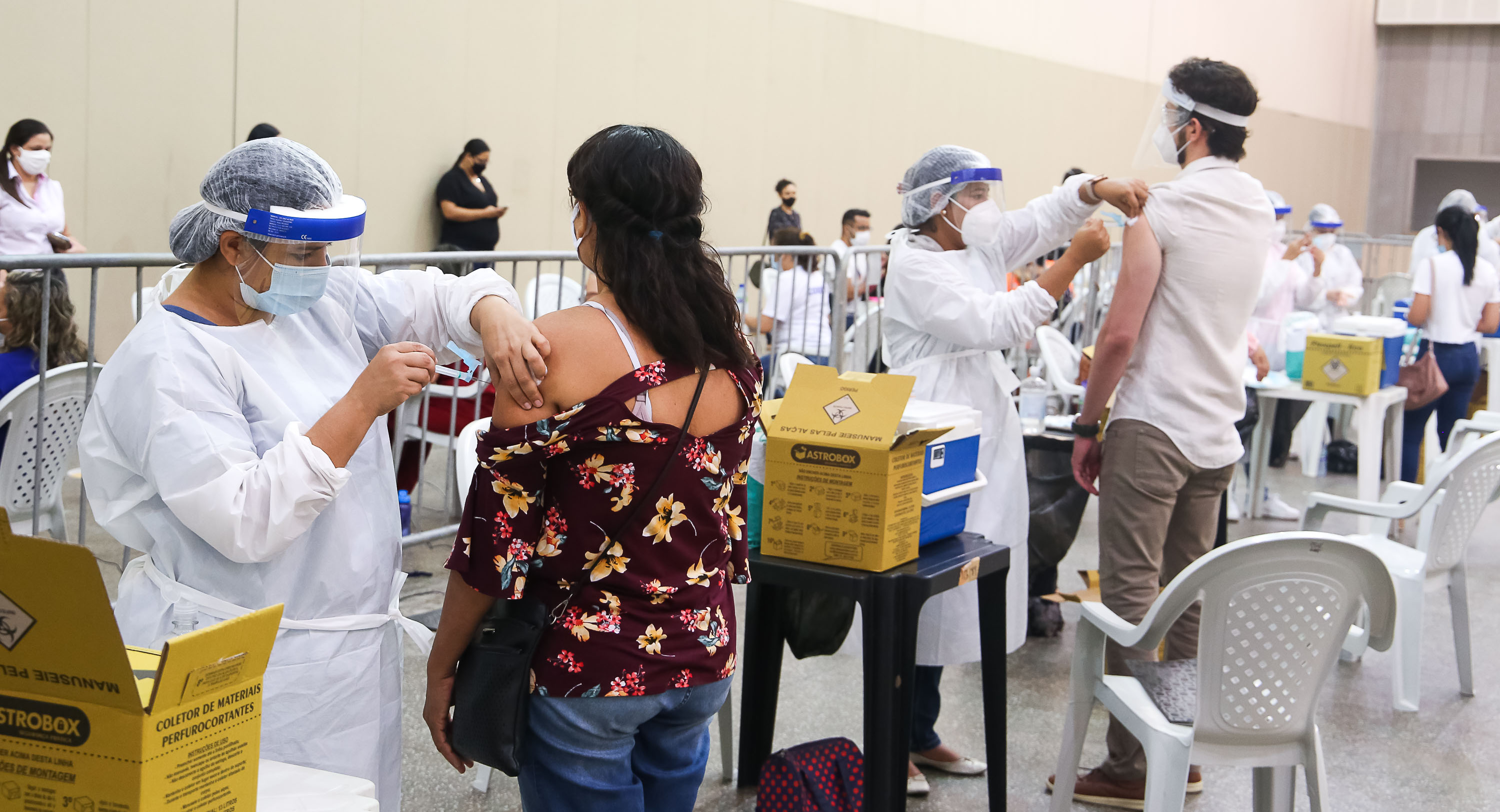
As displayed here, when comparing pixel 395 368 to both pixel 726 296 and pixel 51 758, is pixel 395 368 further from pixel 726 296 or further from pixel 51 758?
pixel 51 758

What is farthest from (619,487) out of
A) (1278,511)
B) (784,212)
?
(784,212)

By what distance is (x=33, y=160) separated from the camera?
5.23 m

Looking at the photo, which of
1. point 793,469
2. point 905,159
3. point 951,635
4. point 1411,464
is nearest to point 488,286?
point 793,469

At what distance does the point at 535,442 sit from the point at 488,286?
0.44m

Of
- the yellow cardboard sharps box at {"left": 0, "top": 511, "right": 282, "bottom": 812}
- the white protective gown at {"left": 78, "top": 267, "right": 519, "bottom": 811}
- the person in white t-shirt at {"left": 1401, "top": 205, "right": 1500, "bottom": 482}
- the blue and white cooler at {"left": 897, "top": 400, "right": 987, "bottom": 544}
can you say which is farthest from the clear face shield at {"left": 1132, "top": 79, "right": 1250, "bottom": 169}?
the person in white t-shirt at {"left": 1401, "top": 205, "right": 1500, "bottom": 482}

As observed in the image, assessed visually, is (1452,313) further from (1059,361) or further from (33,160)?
(33,160)

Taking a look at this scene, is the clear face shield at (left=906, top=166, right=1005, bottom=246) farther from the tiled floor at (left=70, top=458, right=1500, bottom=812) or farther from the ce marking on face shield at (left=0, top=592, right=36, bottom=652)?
the ce marking on face shield at (left=0, top=592, right=36, bottom=652)

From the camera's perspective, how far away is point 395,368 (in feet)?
5.10

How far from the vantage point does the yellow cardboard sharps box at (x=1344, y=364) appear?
16.9 feet

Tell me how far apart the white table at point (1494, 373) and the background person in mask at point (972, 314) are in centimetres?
530

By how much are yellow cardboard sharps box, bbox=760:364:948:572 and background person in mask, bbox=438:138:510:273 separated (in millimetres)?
4963

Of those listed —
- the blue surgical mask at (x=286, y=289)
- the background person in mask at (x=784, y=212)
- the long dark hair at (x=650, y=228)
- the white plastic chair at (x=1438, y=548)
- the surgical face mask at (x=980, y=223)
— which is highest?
the background person in mask at (x=784, y=212)

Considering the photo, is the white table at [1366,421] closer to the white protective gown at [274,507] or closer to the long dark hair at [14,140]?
the white protective gown at [274,507]

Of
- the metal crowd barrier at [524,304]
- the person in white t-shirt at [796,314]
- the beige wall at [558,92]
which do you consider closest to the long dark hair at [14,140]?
the beige wall at [558,92]
